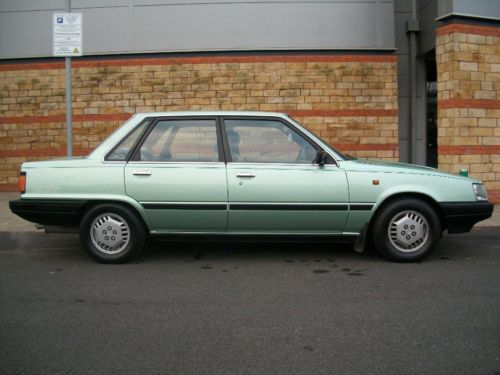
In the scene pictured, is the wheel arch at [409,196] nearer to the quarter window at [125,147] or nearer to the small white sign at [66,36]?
the quarter window at [125,147]

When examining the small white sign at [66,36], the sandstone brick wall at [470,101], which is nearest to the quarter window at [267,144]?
the small white sign at [66,36]

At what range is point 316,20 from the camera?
11.5 metres

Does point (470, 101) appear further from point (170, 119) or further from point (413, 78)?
point (170, 119)

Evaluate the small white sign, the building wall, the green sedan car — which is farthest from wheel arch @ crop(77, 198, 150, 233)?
the building wall

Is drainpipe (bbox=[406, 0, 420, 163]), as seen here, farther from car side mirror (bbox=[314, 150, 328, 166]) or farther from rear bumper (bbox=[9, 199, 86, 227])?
rear bumper (bbox=[9, 199, 86, 227])

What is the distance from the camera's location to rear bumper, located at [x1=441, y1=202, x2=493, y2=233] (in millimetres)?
5514

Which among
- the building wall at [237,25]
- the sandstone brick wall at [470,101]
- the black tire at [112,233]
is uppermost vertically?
the building wall at [237,25]

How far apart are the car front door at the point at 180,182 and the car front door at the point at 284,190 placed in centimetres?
14

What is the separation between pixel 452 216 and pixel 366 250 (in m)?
1.11

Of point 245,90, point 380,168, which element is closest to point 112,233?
point 380,168

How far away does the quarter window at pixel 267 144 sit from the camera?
5.56 metres

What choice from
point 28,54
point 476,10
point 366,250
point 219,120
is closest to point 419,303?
point 366,250

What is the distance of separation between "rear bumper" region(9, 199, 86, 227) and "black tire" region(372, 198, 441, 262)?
10.1 ft

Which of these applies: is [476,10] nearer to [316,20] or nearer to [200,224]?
[316,20]
